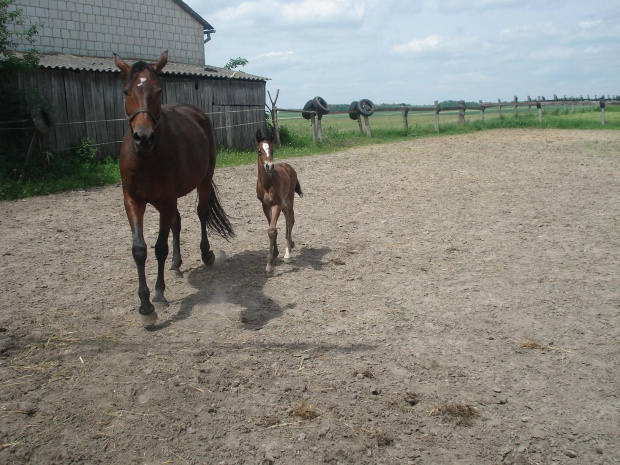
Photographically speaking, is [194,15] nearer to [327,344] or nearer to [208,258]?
[208,258]

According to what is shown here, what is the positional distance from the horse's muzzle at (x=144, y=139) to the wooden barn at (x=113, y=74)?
9770 millimetres

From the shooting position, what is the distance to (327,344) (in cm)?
445

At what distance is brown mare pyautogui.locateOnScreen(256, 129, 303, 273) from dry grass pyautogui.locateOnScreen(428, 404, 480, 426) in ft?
10.7

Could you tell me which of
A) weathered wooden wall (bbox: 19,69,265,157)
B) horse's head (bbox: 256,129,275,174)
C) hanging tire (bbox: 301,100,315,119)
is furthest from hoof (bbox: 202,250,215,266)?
hanging tire (bbox: 301,100,315,119)

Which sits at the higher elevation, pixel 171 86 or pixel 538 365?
pixel 171 86

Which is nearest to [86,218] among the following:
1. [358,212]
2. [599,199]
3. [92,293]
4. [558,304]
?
[92,293]

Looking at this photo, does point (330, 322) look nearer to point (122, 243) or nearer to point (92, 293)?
point (92, 293)

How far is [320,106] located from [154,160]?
66.0ft

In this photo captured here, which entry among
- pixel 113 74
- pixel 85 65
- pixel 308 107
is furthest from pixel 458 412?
pixel 308 107

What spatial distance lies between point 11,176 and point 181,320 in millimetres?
9221

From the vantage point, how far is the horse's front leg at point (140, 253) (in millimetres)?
4887

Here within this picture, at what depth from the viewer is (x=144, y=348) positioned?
14.4 ft

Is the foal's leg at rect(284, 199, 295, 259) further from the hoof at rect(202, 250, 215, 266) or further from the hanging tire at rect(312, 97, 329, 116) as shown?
the hanging tire at rect(312, 97, 329, 116)

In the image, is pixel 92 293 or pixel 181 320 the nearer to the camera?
pixel 181 320
